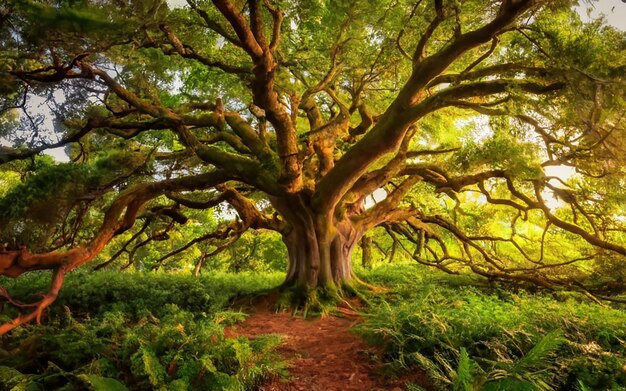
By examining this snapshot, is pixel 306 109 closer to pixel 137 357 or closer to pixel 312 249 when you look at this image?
pixel 312 249

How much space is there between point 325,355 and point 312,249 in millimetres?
4162

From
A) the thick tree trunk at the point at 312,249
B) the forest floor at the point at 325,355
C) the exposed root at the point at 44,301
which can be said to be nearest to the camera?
the forest floor at the point at 325,355

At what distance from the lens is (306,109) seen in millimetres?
11055

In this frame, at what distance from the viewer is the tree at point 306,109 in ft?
19.1

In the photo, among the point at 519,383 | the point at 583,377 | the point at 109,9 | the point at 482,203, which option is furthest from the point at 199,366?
the point at 482,203

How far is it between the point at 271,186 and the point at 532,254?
441 inches

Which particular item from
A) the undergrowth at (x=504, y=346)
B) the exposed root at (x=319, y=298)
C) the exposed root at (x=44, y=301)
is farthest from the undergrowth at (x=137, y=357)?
the exposed root at (x=319, y=298)

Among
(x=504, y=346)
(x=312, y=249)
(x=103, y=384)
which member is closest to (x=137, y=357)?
(x=103, y=384)

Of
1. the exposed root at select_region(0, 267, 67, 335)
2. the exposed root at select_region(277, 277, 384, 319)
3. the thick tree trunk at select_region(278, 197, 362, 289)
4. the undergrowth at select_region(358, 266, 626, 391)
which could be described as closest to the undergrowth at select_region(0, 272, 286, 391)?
the exposed root at select_region(0, 267, 67, 335)

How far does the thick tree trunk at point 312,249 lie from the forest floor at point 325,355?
145 cm

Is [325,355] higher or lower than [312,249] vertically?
lower

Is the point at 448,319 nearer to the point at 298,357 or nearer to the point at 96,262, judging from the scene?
the point at 298,357

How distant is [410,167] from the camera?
1100 centimetres

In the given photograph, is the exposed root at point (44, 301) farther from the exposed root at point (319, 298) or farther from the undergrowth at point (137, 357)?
the exposed root at point (319, 298)
